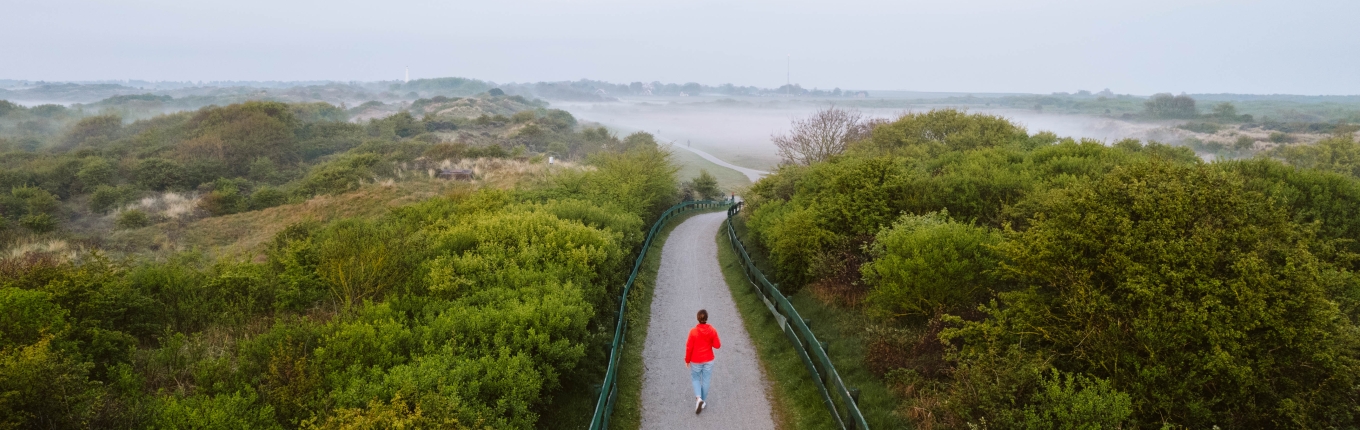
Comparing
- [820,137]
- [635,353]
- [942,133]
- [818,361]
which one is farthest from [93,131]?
[818,361]

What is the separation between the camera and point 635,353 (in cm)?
1392

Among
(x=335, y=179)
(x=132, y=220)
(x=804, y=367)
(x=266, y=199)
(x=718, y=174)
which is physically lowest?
(x=718, y=174)

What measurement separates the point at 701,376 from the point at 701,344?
796mm

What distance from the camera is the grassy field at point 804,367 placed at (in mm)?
10828

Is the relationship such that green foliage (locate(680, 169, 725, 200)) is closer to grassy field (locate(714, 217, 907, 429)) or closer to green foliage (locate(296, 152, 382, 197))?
green foliage (locate(296, 152, 382, 197))

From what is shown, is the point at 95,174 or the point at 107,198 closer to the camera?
the point at 107,198

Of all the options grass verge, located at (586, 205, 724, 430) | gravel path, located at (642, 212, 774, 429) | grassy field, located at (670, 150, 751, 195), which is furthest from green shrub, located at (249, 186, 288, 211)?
grassy field, located at (670, 150, 751, 195)

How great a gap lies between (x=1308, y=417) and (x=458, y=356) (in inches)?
444

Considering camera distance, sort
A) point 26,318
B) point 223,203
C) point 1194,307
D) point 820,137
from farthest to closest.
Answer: point 820,137 < point 223,203 < point 26,318 < point 1194,307

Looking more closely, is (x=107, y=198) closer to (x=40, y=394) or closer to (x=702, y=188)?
(x=702, y=188)

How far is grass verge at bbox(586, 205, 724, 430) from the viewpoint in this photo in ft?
36.0

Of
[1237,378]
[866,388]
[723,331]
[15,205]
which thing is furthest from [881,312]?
[15,205]

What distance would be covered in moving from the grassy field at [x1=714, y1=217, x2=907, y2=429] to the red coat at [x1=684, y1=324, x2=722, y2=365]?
6.68 feet

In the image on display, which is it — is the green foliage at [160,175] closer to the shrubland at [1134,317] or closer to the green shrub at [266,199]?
the green shrub at [266,199]
